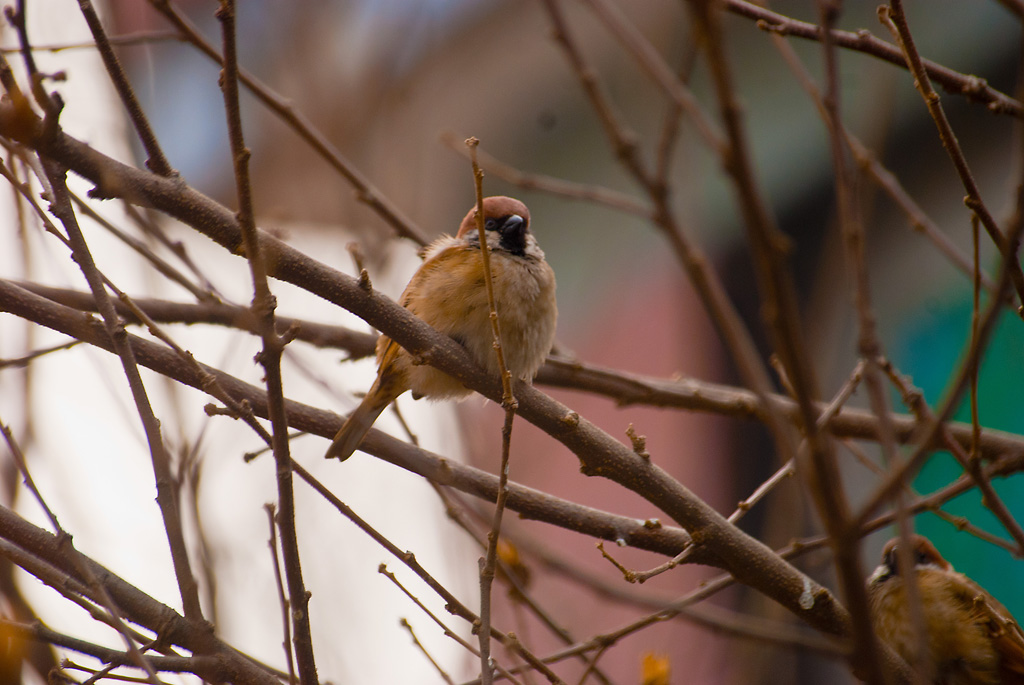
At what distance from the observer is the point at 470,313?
10.8ft

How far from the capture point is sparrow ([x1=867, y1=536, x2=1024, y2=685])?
126 inches

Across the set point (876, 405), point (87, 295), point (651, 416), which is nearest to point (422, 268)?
point (87, 295)

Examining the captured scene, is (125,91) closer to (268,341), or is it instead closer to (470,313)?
(268,341)

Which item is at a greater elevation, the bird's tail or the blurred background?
the blurred background

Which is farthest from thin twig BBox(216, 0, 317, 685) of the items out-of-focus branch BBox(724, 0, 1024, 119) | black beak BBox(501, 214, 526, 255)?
black beak BBox(501, 214, 526, 255)

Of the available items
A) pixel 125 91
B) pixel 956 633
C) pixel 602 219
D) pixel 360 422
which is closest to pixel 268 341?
pixel 125 91

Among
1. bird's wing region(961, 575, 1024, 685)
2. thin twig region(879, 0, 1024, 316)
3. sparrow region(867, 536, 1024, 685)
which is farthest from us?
sparrow region(867, 536, 1024, 685)

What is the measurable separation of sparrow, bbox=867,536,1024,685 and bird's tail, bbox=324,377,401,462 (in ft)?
6.16

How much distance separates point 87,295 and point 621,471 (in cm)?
176

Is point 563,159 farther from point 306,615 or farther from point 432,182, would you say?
point 306,615

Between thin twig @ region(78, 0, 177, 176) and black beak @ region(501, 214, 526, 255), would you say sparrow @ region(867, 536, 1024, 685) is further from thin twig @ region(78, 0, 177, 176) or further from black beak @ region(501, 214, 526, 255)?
thin twig @ region(78, 0, 177, 176)

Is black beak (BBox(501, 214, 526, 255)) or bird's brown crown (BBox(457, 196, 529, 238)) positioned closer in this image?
black beak (BBox(501, 214, 526, 255))

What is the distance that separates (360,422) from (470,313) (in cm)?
56

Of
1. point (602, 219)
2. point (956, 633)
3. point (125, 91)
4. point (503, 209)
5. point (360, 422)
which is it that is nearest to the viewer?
point (125, 91)
